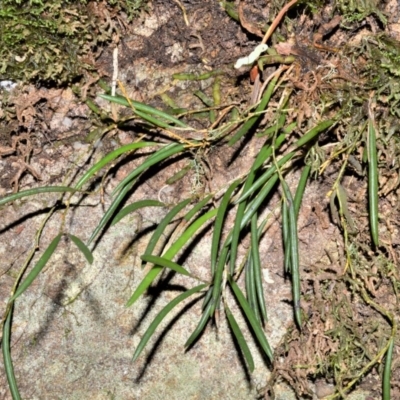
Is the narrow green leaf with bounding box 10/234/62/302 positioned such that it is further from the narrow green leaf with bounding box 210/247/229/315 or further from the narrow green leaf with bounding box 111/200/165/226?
the narrow green leaf with bounding box 210/247/229/315

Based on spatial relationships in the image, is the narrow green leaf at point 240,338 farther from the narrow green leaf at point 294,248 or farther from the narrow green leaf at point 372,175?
the narrow green leaf at point 372,175

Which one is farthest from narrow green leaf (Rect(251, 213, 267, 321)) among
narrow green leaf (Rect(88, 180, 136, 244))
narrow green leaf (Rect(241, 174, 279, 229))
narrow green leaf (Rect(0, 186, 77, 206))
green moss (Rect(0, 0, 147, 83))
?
green moss (Rect(0, 0, 147, 83))

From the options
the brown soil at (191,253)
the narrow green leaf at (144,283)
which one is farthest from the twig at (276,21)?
the narrow green leaf at (144,283)

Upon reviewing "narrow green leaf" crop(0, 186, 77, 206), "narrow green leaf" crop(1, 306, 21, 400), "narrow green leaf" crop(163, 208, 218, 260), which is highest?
"narrow green leaf" crop(0, 186, 77, 206)

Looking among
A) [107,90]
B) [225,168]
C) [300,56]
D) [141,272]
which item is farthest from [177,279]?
[300,56]

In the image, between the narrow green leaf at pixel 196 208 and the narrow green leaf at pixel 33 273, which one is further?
the narrow green leaf at pixel 196 208

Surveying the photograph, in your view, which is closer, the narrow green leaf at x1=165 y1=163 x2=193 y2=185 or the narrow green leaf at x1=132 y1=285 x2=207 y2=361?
the narrow green leaf at x1=132 y1=285 x2=207 y2=361
